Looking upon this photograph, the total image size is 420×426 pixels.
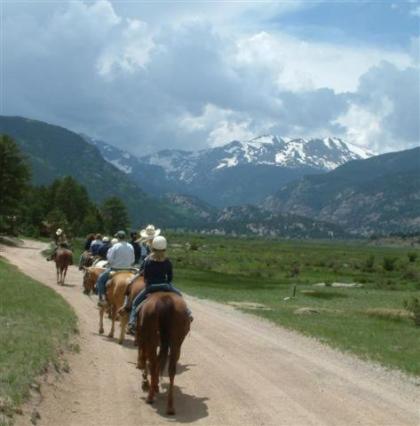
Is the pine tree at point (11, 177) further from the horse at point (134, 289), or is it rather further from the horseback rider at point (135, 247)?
the horse at point (134, 289)

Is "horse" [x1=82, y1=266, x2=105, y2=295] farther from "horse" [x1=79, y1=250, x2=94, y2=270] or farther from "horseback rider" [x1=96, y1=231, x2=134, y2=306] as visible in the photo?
"horseback rider" [x1=96, y1=231, x2=134, y2=306]

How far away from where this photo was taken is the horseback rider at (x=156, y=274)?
14562 mm

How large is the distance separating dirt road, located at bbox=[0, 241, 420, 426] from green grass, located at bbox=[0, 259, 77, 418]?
561 mm

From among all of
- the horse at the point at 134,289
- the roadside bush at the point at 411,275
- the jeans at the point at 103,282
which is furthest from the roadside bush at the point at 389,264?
the horse at the point at 134,289

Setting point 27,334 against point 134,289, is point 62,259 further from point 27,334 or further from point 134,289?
point 134,289

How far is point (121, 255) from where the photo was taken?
2220 cm

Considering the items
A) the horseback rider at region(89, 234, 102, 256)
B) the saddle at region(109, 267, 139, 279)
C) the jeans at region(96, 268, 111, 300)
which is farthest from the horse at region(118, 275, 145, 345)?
the horseback rider at region(89, 234, 102, 256)

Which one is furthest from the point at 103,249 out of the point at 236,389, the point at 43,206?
the point at 43,206

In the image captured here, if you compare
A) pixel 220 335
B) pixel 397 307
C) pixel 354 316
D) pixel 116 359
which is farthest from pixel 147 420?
pixel 397 307

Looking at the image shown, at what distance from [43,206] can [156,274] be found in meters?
122

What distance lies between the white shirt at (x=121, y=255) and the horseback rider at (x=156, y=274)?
7336 mm

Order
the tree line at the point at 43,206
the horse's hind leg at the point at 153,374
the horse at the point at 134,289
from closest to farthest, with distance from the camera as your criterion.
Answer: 1. the horse's hind leg at the point at 153,374
2. the horse at the point at 134,289
3. the tree line at the point at 43,206

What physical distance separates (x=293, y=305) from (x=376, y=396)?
2561 centimetres

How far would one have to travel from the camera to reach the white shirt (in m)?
22.2
